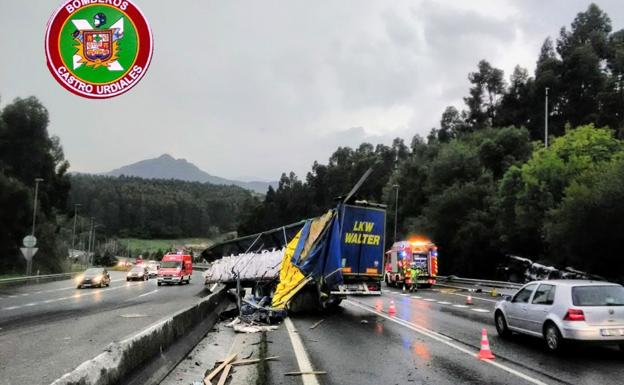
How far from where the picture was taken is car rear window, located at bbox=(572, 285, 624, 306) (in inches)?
447

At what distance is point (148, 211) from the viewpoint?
179875mm

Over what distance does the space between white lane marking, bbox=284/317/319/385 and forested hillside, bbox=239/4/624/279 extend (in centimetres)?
1707

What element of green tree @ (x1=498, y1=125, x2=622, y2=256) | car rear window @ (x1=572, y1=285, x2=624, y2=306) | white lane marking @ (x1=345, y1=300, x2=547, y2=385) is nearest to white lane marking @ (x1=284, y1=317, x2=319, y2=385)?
white lane marking @ (x1=345, y1=300, x2=547, y2=385)

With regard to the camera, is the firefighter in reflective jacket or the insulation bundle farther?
the firefighter in reflective jacket

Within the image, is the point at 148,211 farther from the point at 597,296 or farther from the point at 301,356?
the point at 597,296

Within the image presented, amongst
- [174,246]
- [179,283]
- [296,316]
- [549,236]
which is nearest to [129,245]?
[174,246]

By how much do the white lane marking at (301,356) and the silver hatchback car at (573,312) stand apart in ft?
16.3

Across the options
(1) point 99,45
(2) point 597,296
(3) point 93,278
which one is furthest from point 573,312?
(3) point 93,278

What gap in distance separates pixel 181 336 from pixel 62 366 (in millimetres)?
2049

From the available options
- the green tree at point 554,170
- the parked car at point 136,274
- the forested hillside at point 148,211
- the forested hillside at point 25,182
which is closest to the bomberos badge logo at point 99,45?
the green tree at point 554,170

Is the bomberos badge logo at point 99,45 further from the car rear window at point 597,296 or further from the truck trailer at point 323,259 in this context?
the truck trailer at point 323,259

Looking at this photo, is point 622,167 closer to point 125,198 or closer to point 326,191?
point 326,191

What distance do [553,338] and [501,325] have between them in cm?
246

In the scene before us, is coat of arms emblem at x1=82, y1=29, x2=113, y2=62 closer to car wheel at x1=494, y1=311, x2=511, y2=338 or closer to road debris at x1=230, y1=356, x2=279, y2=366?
road debris at x1=230, y1=356, x2=279, y2=366
